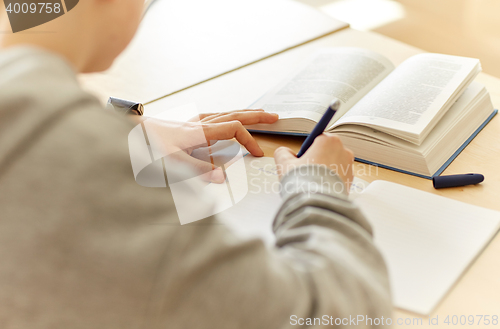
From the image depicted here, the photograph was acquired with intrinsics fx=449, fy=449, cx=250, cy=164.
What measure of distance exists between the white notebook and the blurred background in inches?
44.0

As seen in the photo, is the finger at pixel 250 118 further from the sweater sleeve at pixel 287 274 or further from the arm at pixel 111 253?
the arm at pixel 111 253

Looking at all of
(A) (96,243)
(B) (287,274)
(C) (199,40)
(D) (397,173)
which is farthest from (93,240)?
(C) (199,40)

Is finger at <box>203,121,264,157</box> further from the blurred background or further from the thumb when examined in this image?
the blurred background

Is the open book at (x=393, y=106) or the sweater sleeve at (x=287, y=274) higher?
the sweater sleeve at (x=287, y=274)

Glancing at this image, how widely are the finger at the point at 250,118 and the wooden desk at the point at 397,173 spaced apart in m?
0.04

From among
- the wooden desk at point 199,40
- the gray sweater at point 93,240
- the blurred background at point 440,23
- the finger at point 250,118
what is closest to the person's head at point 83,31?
the gray sweater at point 93,240

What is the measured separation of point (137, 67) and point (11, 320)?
1.00 meters

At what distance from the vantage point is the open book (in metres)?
0.79

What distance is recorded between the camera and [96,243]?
30cm

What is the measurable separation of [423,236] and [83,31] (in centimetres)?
50

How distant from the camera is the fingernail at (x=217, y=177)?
2.53 ft

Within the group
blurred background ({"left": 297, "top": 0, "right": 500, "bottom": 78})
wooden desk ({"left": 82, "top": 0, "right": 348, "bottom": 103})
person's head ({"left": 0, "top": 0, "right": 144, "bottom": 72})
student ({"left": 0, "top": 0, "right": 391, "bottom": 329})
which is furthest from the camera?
blurred background ({"left": 297, "top": 0, "right": 500, "bottom": 78})

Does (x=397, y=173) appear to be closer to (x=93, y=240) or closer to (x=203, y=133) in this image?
(x=203, y=133)

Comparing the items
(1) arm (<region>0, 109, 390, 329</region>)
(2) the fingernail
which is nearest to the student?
(1) arm (<region>0, 109, 390, 329</region>)
